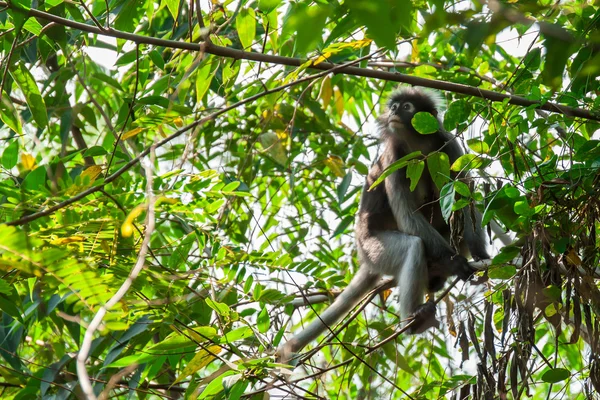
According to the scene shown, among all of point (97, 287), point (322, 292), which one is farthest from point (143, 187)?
point (97, 287)

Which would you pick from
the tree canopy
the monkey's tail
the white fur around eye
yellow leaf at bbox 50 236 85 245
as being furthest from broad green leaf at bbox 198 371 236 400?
the white fur around eye

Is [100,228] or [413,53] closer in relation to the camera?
[100,228]

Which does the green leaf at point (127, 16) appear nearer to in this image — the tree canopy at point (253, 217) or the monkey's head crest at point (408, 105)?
the tree canopy at point (253, 217)

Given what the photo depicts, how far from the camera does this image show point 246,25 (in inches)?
115

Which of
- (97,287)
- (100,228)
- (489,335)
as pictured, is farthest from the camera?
(100,228)

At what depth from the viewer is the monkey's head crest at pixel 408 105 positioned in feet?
17.0

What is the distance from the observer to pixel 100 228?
2.86 meters

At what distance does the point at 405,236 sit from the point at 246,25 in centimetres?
234

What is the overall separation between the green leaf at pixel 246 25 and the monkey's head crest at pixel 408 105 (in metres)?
2.35

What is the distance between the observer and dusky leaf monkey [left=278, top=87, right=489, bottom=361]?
4.32 metres

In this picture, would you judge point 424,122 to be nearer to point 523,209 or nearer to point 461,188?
point 461,188

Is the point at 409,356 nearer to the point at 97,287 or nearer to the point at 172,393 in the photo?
the point at 172,393

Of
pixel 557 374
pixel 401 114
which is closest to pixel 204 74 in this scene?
pixel 557 374

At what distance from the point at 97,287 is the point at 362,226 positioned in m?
3.43
